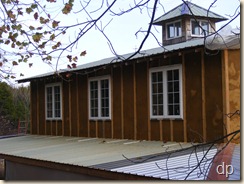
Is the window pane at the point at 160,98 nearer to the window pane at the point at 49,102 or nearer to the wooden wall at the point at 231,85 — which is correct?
the wooden wall at the point at 231,85

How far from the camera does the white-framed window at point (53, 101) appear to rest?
1306 cm

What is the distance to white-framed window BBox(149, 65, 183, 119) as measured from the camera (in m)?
8.98

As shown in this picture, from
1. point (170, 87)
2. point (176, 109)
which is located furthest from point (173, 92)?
point (176, 109)

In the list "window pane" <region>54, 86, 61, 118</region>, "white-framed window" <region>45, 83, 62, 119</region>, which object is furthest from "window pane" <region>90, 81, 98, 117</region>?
"window pane" <region>54, 86, 61, 118</region>

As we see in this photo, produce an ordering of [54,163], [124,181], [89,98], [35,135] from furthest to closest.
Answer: [35,135] → [89,98] → [54,163] → [124,181]

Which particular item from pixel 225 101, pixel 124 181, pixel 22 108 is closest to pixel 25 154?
pixel 124 181

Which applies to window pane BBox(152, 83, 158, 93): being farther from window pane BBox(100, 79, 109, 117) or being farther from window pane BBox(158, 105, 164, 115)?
window pane BBox(100, 79, 109, 117)

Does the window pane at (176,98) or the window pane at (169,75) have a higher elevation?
the window pane at (169,75)

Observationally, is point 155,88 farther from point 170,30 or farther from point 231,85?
point 170,30

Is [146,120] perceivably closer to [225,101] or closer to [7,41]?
[225,101]

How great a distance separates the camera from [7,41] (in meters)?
4.94

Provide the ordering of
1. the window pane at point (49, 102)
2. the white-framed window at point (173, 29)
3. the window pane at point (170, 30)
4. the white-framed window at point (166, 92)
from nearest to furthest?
the white-framed window at point (166, 92) → the window pane at point (49, 102) → the white-framed window at point (173, 29) → the window pane at point (170, 30)

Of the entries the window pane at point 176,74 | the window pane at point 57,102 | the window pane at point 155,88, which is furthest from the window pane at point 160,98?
the window pane at point 57,102

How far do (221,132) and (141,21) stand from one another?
3768 mm
